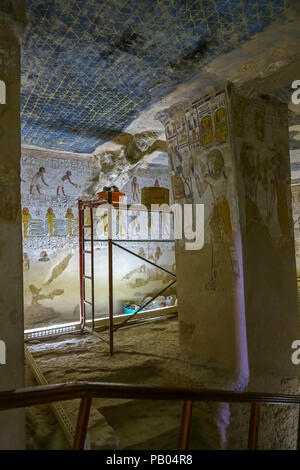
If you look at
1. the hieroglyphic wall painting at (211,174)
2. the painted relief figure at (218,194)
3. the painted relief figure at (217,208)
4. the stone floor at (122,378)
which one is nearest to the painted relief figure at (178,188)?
the hieroglyphic wall painting at (211,174)

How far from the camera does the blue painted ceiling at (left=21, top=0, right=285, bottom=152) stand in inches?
104

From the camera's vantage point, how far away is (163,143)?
22.3 feet

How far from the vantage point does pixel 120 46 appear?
3.11 m

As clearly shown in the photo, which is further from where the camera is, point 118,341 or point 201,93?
point 118,341

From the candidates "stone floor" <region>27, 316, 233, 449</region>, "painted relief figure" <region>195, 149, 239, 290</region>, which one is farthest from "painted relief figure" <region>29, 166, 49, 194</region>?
"painted relief figure" <region>195, 149, 239, 290</region>

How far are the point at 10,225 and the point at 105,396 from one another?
136 centimetres

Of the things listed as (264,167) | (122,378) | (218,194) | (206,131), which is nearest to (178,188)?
(218,194)

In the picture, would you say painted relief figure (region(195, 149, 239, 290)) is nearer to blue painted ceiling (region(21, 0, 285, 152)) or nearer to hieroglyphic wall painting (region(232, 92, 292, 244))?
hieroglyphic wall painting (region(232, 92, 292, 244))

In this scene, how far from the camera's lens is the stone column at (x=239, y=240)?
374cm

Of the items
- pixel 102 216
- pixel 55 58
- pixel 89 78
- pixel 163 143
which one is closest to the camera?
pixel 55 58

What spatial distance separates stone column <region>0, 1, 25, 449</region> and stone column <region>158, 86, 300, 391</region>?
2.42 m
